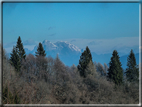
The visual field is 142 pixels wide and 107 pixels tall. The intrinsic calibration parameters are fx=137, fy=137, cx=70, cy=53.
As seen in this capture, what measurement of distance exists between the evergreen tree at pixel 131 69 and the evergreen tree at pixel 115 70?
43 centimetres

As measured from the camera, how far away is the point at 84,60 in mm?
9281

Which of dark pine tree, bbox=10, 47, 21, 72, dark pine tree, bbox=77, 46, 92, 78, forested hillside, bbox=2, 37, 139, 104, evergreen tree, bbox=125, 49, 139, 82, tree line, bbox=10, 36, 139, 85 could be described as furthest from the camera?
dark pine tree, bbox=77, 46, 92, 78

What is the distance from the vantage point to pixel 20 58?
8.27 m

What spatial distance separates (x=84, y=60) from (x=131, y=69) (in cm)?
300

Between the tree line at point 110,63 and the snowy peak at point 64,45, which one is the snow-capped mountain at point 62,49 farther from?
the tree line at point 110,63

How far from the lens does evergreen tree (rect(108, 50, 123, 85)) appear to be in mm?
7993

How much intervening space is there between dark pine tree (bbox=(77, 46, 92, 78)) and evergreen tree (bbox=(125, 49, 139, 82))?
2479 millimetres

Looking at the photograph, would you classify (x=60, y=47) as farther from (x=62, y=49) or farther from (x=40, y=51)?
(x=40, y=51)

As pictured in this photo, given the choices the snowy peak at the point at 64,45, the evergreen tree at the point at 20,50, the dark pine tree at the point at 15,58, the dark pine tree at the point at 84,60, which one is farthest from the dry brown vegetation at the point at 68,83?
the snowy peak at the point at 64,45

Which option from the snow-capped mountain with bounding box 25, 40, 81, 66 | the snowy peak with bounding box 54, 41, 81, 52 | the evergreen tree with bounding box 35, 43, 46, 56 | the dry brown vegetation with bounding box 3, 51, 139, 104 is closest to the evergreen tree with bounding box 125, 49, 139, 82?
the dry brown vegetation with bounding box 3, 51, 139, 104

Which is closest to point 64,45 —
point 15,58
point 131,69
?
point 15,58

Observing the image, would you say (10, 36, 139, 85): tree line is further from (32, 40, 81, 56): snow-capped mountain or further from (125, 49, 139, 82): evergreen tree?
(32, 40, 81, 56): snow-capped mountain

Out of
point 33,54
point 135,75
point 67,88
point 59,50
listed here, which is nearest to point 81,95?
point 67,88

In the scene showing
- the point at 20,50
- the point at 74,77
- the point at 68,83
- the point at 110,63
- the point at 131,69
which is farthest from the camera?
the point at 110,63
